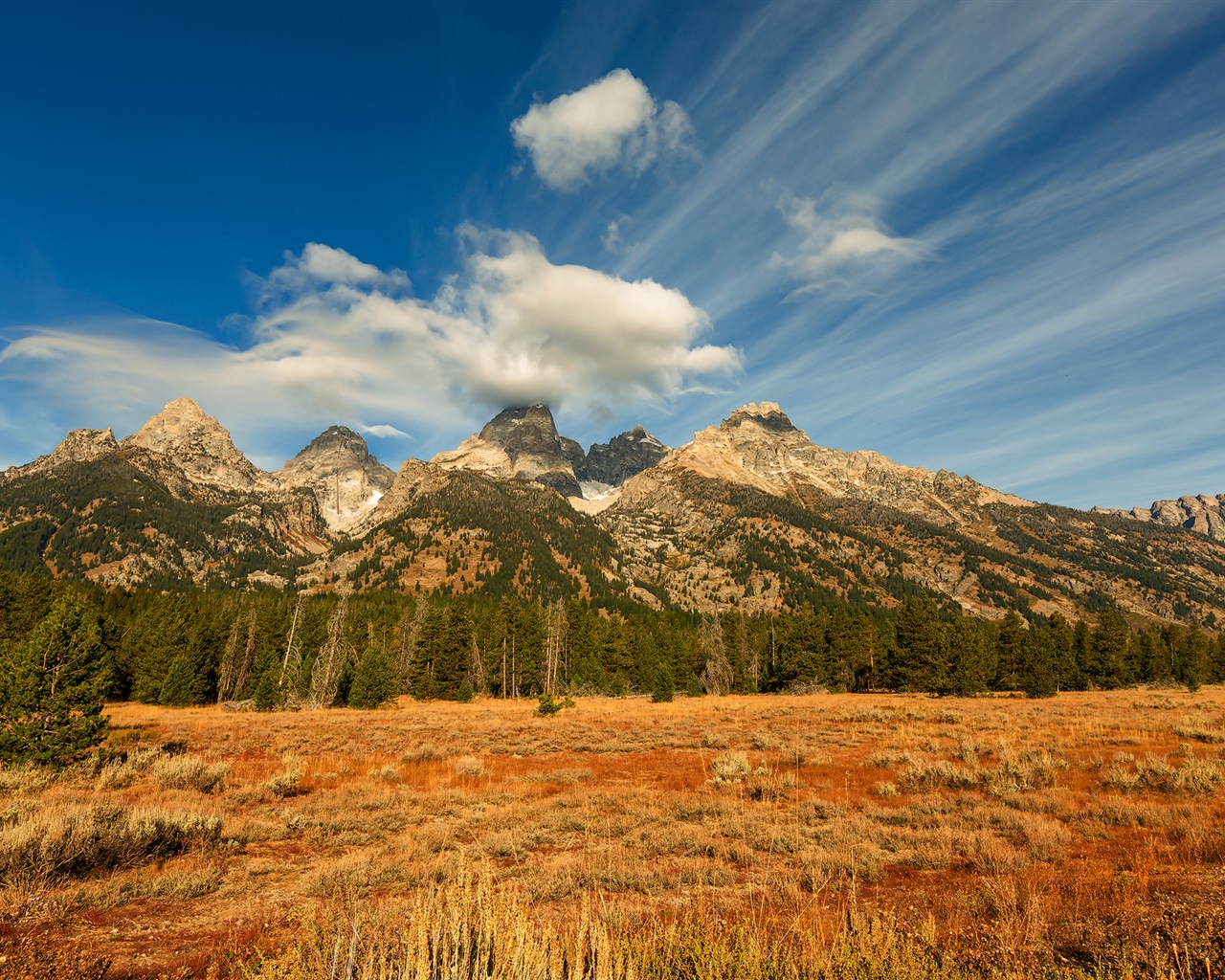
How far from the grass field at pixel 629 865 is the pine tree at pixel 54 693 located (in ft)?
6.34

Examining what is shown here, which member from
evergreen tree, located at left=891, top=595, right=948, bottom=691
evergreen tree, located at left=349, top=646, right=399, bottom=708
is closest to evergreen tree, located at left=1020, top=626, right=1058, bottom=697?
evergreen tree, located at left=891, top=595, right=948, bottom=691

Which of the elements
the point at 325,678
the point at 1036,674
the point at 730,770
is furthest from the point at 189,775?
the point at 1036,674

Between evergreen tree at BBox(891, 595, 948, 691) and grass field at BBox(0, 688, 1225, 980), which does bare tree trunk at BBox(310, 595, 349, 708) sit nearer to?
grass field at BBox(0, 688, 1225, 980)

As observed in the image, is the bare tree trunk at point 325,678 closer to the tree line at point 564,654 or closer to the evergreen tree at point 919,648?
the tree line at point 564,654

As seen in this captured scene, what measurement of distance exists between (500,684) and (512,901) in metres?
76.3

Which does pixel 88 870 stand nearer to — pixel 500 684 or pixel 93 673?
pixel 93 673

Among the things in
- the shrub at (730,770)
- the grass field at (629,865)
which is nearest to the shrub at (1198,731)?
the grass field at (629,865)

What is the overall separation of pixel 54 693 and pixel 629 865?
20.3m

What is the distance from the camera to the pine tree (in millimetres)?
16391

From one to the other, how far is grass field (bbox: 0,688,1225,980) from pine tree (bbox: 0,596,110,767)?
193cm

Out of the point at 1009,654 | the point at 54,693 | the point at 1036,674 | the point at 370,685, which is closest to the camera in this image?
the point at 54,693

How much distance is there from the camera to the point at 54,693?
689 inches

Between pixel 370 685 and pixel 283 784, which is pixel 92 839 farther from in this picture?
pixel 370 685

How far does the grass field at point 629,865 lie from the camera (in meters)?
5.44
